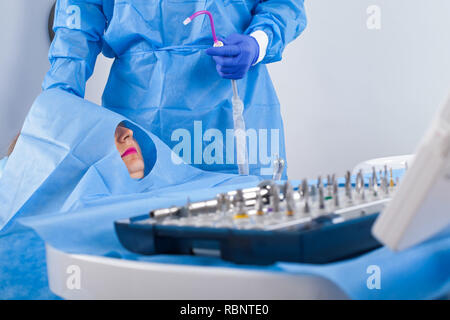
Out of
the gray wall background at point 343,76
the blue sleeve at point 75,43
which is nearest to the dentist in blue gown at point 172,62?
the blue sleeve at point 75,43

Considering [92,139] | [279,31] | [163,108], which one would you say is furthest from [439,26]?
[92,139]

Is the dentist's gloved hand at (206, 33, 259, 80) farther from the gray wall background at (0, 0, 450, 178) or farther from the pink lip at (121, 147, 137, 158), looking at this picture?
the gray wall background at (0, 0, 450, 178)

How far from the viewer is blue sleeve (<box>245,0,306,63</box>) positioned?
4.72 ft

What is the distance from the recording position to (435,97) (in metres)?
2.37

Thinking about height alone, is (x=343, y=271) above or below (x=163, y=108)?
below

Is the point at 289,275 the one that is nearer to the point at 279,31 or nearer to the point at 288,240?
the point at 288,240

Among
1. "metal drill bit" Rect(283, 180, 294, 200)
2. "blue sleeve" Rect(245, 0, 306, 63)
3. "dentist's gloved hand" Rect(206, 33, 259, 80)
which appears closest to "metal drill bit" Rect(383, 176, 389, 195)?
"metal drill bit" Rect(283, 180, 294, 200)

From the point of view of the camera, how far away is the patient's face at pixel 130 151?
1.04m

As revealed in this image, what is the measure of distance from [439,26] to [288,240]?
2272 millimetres

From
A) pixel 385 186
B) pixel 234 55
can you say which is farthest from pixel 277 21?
pixel 385 186

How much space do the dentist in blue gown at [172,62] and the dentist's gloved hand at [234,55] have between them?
0.04 feet

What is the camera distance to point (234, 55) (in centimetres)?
128

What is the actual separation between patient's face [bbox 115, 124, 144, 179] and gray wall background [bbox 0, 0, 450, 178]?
57.0 inches

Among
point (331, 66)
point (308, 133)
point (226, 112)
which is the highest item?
point (331, 66)
